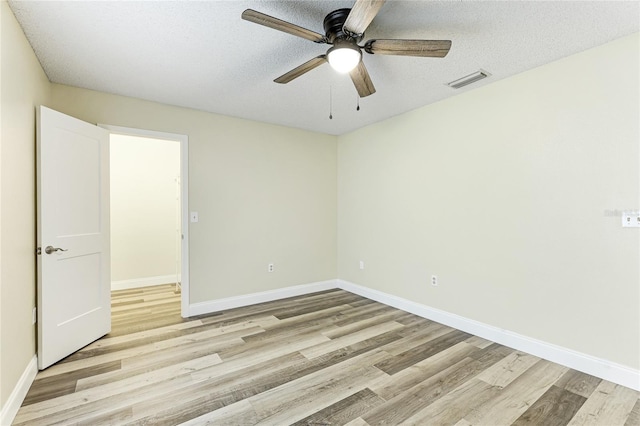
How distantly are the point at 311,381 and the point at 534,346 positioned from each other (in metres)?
1.96

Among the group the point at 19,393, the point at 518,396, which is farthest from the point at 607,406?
the point at 19,393

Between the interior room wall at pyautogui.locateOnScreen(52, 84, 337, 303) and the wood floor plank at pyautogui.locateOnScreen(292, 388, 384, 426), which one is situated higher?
the interior room wall at pyautogui.locateOnScreen(52, 84, 337, 303)

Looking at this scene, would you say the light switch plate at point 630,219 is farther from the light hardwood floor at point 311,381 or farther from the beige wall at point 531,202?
the light hardwood floor at point 311,381

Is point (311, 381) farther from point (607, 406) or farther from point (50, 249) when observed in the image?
point (50, 249)

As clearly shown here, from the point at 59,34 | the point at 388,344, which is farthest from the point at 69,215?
the point at 388,344

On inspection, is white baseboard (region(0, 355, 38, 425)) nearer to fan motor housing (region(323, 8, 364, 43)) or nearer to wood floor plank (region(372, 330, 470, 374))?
wood floor plank (region(372, 330, 470, 374))

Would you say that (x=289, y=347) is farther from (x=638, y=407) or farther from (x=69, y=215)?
(x=638, y=407)

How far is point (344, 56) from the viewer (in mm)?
1786

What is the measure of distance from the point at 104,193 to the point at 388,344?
10.2 feet

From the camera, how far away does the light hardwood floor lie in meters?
1.83

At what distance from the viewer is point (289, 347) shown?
2734 mm

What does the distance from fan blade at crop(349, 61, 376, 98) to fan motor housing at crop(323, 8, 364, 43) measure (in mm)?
216

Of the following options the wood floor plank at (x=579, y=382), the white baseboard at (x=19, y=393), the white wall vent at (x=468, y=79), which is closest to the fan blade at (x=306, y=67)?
the white wall vent at (x=468, y=79)

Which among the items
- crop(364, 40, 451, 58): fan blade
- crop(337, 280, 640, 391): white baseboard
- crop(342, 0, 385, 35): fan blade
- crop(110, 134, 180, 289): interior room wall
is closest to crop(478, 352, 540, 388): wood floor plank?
crop(337, 280, 640, 391): white baseboard
